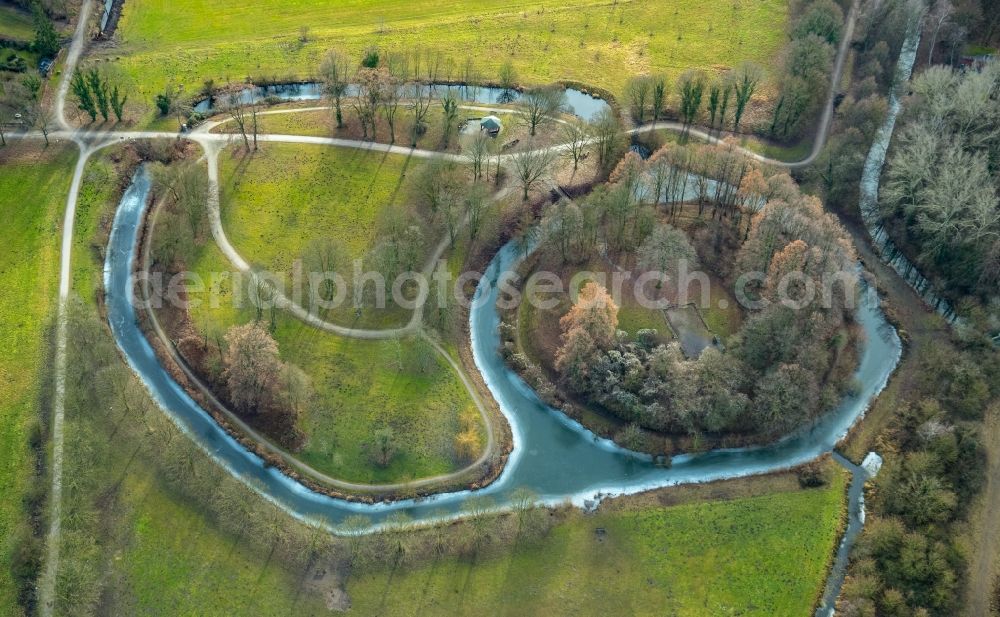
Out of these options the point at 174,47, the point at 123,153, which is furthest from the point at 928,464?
the point at 174,47

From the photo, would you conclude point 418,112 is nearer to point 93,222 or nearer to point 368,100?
point 368,100

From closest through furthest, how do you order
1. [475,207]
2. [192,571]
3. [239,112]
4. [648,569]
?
1. [192,571]
2. [648,569]
3. [475,207]
4. [239,112]

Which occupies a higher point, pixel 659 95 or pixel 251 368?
pixel 659 95

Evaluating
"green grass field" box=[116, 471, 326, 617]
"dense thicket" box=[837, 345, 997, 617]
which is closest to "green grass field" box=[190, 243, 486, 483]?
"green grass field" box=[116, 471, 326, 617]

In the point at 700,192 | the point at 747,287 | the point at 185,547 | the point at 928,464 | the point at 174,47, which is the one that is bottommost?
the point at 185,547

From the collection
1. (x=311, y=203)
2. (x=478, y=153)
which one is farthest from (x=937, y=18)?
(x=311, y=203)

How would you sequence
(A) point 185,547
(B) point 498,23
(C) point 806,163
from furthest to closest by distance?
(B) point 498,23, (C) point 806,163, (A) point 185,547

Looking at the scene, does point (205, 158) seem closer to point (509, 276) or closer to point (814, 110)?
point (509, 276)

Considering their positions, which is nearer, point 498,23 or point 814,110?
point 814,110
